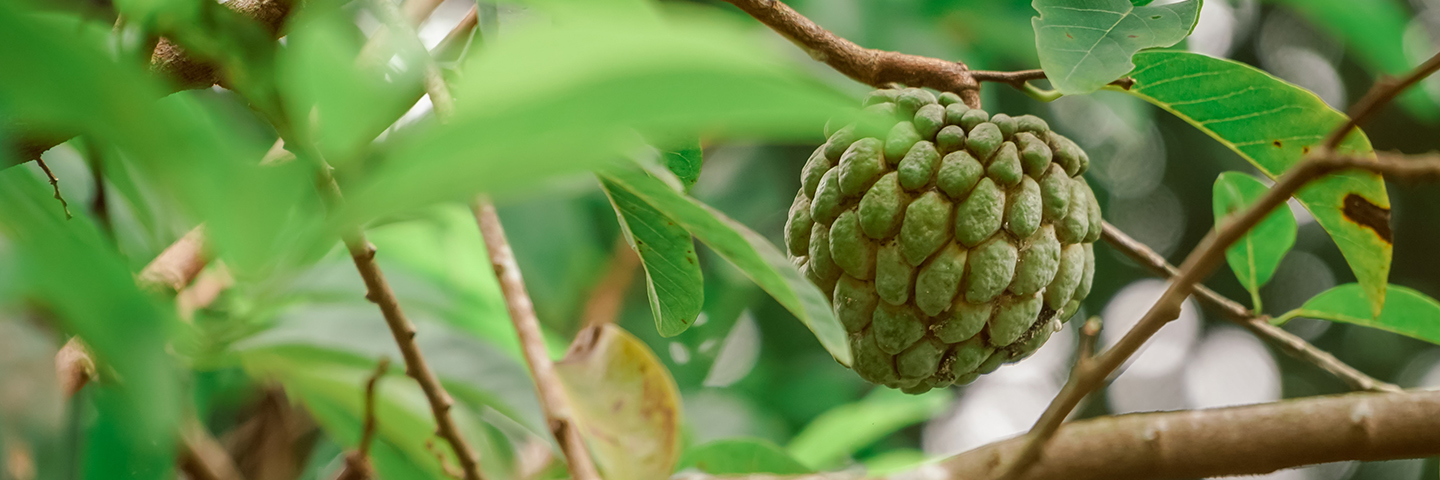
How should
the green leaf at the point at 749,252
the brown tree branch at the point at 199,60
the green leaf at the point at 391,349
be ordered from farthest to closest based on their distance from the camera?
the green leaf at the point at 391,349, the brown tree branch at the point at 199,60, the green leaf at the point at 749,252

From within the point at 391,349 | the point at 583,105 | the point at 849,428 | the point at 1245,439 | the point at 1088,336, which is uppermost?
the point at 583,105

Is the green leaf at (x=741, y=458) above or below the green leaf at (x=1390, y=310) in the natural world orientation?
below

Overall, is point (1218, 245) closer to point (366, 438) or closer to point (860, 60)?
point (860, 60)

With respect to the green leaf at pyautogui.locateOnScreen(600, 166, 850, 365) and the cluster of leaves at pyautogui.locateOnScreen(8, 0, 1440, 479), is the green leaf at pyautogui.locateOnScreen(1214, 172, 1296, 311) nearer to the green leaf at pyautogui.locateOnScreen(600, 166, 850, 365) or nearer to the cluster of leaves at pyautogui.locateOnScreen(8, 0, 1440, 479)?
the cluster of leaves at pyautogui.locateOnScreen(8, 0, 1440, 479)

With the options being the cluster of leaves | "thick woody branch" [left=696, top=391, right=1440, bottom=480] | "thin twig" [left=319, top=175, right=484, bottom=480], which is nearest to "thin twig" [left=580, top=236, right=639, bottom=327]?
the cluster of leaves

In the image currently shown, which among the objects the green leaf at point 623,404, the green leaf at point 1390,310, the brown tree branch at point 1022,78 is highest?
the brown tree branch at point 1022,78

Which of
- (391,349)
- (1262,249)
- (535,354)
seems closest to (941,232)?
(535,354)

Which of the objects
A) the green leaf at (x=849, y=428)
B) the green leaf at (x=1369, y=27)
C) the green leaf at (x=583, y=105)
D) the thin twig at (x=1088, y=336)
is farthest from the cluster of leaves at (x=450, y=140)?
the green leaf at (x=849, y=428)

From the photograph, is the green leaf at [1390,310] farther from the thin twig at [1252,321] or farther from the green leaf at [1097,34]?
the green leaf at [1097,34]
